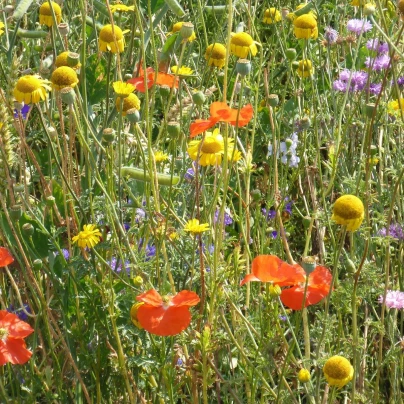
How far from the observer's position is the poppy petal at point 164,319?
102 centimetres

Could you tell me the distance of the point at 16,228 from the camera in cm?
122

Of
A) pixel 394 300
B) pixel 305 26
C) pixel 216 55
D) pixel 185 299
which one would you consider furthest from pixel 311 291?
pixel 305 26

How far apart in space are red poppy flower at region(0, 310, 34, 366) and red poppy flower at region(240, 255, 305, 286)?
33 centimetres

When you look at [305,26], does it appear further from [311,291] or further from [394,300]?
[311,291]

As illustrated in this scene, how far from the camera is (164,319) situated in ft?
3.36

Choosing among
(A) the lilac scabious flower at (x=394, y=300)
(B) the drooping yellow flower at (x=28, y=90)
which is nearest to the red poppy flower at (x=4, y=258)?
(B) the drooping yellow flower at (x=28, y=90)

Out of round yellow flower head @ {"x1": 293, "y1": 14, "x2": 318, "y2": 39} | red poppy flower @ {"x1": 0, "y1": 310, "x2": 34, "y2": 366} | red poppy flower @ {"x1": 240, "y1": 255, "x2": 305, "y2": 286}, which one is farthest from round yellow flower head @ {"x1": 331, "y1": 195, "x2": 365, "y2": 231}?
round yellow flower head @ {"x1": 293, "y1": 14, "x2": 318, "y2": 39}

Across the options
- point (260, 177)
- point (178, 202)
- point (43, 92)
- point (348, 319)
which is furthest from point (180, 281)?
point (260, 177)

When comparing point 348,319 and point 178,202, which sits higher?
point 178,202

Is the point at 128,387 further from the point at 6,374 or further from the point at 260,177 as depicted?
the point at 260,177

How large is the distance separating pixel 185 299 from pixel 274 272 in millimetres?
118

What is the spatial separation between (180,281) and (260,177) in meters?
0.59

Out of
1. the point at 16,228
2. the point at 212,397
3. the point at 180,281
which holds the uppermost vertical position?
the point at 16,228

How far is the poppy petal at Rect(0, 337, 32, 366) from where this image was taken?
113 cm
